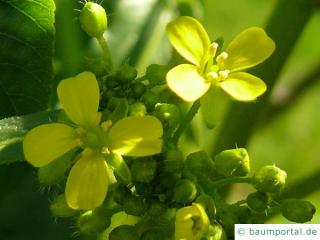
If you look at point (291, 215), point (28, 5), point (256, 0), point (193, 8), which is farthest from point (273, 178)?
point (256, 0)

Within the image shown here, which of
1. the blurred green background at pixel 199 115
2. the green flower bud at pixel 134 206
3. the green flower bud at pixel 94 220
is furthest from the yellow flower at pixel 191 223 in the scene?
the blurred green background at pixel 199 115

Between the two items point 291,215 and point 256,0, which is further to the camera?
point 256,0

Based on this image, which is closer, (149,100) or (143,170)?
(143,170)

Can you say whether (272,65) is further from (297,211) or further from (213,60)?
(297,211)

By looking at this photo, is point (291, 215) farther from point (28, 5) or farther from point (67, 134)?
point (28, 5)

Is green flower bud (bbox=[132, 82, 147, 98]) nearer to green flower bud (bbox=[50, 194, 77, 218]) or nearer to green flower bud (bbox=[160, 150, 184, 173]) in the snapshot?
green flower bud (bbox=[160, 150, 184, 173])

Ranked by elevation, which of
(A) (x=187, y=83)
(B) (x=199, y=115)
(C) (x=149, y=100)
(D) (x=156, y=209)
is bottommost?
(B) (x=199, y=115)

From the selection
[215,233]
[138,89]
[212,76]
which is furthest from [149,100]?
[215,233]
